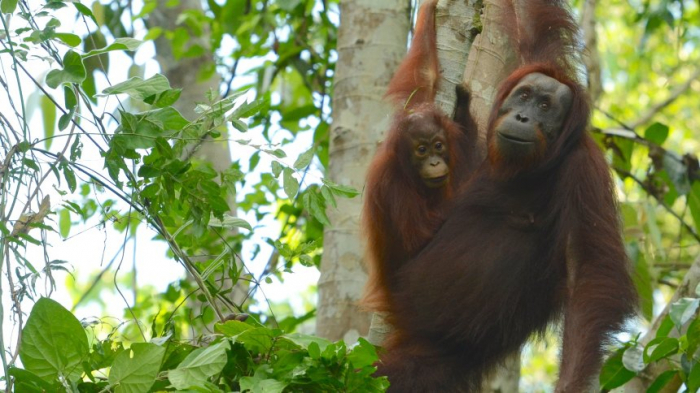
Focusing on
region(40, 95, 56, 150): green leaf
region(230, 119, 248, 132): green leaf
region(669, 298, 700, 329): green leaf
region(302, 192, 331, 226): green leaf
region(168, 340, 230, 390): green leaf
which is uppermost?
region(40, 95, 56, 150): green leaf

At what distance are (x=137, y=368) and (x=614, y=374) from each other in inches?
72.5

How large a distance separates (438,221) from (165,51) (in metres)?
3.54

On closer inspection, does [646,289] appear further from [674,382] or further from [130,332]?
[130,332]

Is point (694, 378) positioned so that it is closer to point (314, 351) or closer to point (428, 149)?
point (314, 351)

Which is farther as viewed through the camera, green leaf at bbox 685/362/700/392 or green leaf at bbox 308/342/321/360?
green leaf at bbox 685/362/700/392

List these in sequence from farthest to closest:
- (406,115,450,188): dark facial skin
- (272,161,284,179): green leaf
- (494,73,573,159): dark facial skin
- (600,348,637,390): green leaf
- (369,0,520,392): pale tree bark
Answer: (406,115,450,188): dark facial skin, (494,73,573,159): dark facial skin, (369,0,520,392): pale tree bark, (600,348,637,390): green leaf, (272,161,284,179): green leaf

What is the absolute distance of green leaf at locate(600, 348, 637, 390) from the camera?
333cm

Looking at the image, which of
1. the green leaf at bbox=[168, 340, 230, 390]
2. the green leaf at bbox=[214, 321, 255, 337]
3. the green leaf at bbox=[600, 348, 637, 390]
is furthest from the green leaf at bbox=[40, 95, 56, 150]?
the green leaf at bbox=[600, 348, 637, 390]

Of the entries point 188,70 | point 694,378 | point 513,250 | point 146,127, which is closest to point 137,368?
point 146,127

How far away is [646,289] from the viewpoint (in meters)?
5.09

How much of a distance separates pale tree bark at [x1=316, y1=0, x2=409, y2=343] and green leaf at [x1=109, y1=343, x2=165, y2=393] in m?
2.41

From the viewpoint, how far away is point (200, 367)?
2.42 metres

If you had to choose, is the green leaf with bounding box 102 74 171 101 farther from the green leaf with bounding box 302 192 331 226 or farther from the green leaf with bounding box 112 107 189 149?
the green leaf with bounding box 302 192 331 226

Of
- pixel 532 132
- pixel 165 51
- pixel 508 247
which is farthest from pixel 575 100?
pixel 165 51
